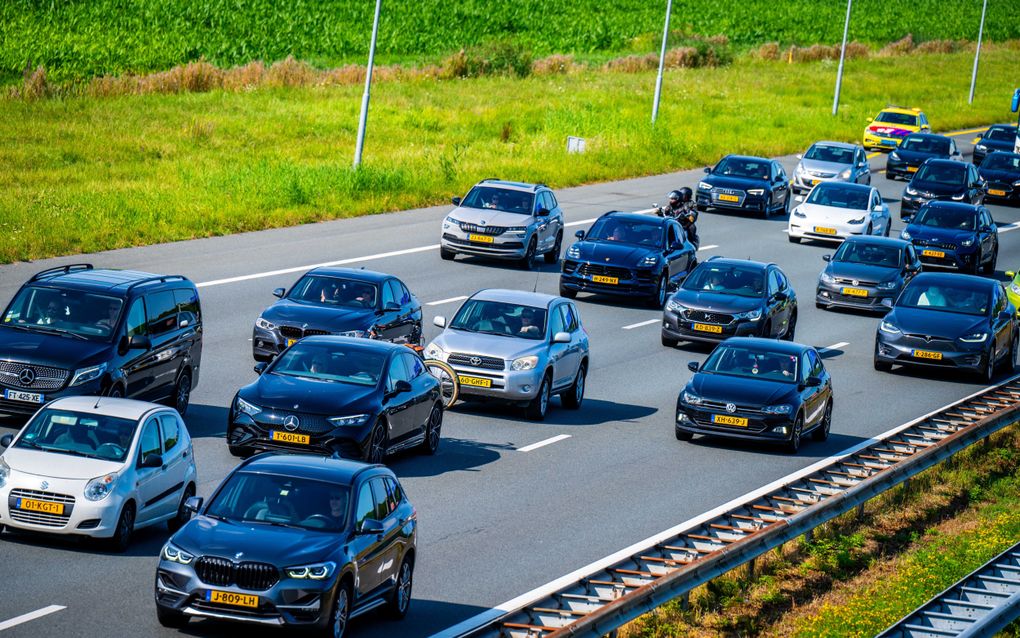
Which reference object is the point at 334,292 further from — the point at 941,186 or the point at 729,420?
the point at 941,186

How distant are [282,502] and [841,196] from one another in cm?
3233

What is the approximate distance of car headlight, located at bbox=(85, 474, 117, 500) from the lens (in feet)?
51.3

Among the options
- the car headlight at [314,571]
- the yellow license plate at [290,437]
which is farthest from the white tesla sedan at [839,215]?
the car headlight at [314,571]

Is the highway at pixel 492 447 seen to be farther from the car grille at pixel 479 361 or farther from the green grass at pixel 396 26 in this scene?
the green grass at pixel 396 26

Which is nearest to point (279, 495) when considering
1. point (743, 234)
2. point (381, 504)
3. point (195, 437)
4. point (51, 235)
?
point (381, 504)

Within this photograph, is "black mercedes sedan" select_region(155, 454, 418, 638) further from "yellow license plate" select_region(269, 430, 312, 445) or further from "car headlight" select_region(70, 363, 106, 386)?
"car headlight" select_region(70, 363, 106, 386)

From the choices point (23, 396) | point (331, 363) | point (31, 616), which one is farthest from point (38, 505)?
point (331, 363)

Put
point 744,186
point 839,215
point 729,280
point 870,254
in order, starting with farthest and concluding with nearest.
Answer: point 744,186 → point 839,215 → point 870,254 → point 729,280

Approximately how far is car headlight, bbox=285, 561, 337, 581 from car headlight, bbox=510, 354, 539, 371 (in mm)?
10721

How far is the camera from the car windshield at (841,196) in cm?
4403

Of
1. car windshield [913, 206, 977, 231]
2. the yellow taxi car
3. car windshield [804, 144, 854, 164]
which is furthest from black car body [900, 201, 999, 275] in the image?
the yellow taxi car

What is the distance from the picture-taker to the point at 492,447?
73.3ft

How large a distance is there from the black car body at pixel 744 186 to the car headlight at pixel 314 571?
35.6 m

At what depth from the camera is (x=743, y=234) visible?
4516cm
